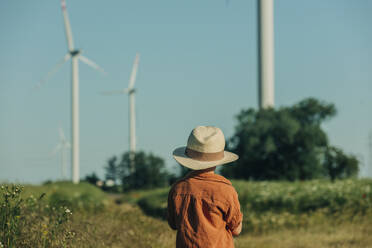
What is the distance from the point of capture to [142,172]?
42.0 m

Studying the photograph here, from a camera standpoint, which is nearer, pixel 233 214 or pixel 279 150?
pixel 233 214

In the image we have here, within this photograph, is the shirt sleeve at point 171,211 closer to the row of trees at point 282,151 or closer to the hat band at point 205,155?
the hat band at point 205,155

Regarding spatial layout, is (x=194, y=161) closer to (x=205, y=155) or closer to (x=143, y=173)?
(x=205, y=155)

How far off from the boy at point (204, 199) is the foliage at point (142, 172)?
36.5 m

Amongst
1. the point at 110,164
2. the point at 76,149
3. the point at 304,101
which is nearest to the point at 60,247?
the point at 76,149

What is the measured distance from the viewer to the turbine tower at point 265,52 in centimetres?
3578

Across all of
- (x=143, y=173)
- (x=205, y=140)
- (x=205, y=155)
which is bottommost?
(x=143, y=173)

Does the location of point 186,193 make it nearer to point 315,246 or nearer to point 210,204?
point 210,204

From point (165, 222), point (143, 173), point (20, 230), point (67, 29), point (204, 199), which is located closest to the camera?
point (204, 199)

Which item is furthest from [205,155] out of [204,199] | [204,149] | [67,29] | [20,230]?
[67,29]

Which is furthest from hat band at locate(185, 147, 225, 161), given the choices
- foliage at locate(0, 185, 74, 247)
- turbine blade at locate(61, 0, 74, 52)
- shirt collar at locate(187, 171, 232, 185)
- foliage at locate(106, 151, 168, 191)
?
foliage at locate(106, 151, 168, 191)

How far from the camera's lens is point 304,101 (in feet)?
119

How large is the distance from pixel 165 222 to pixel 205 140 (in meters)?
7.65

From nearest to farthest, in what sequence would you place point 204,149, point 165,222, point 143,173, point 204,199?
1. point 204,199
2. point 204,149
3. point 165,222
4. point 143,173
